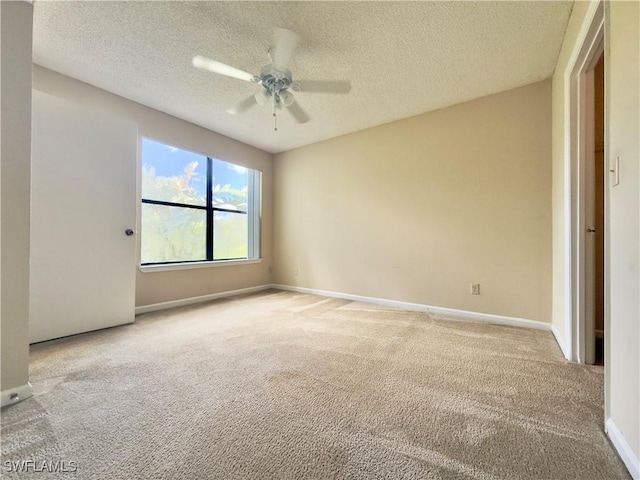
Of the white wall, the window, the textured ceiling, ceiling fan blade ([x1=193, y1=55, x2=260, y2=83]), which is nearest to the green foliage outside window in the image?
the window

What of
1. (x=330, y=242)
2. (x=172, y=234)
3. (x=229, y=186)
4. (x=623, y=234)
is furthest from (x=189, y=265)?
(x=623, y=234)

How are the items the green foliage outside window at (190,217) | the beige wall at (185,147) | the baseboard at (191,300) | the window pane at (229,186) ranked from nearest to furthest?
the beige wall at (185,147) < the baseboard at (191,300) < the green foliage outside window at (190,217) < the window pane at (229,186)

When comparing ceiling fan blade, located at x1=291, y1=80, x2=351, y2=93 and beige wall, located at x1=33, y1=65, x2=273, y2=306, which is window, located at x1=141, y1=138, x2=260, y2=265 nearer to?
beige wall, located at x1=33, y1=65, x2=273, y2=306

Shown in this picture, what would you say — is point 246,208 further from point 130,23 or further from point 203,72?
point 130,23

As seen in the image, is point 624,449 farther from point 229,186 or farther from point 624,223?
point 229,186

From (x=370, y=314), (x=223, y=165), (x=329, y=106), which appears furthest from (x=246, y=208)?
(x=370, y=314)

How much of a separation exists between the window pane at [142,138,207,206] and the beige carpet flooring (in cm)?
174

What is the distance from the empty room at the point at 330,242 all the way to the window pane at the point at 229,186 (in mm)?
45

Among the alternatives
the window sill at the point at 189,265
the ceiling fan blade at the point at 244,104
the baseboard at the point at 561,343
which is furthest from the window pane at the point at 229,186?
the baseboard at the point at 561,343

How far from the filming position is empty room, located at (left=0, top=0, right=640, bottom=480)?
1.07 metres

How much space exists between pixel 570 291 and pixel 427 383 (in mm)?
1249

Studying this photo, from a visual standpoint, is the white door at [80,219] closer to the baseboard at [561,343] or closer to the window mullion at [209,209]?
the window mullion at [209,209]

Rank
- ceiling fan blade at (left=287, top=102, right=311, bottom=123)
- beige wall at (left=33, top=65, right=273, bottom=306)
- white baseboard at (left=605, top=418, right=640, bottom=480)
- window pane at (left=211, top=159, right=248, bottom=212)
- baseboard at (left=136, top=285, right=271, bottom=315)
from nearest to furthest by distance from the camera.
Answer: white baseboard at (left=605, top=418, right=640, bottom=480) < ceiling fan blade at (left=287, top=102, right=311, bottom=123) < beige wall at (left=33, top=65, right=273, bottom=306) < baseboard at (left=136, top=285, right=271, bottom=315) < window pane at (left=211, top=159, right=248, bottom=212)

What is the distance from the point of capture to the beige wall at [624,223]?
93cm
